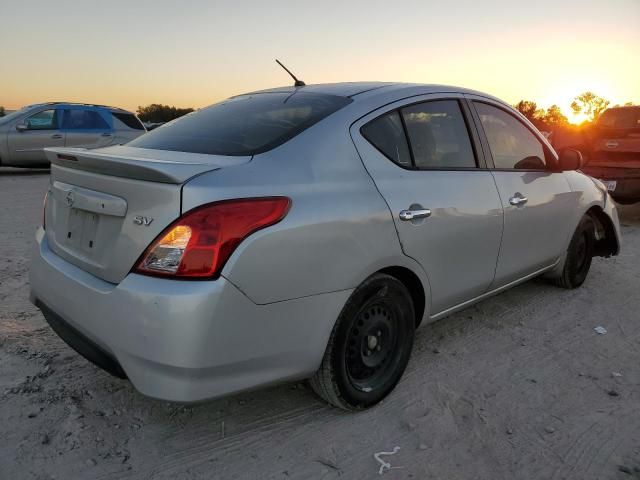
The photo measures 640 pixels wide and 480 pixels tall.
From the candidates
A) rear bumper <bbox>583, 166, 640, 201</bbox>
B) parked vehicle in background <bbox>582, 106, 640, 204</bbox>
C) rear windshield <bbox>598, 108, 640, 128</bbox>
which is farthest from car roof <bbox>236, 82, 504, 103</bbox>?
rear windshield <bbox>598, 108, 640, 128</bbox>

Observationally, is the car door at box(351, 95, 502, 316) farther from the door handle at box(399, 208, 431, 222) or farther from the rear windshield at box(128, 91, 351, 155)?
the rear windshield at box(128, 91, 351, 155)

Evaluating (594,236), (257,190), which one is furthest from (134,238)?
(594,236)

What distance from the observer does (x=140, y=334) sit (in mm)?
1877

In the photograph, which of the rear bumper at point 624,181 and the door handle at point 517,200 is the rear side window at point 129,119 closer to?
the rear bumper at point 624,181

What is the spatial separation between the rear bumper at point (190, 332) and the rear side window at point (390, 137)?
2.58 ft

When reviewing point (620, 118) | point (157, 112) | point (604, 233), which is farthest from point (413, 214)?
point (157, 112)

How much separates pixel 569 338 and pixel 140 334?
2.89m

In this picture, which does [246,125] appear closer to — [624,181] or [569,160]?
[569,160]

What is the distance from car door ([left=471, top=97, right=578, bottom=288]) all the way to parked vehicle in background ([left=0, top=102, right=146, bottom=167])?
9.93m

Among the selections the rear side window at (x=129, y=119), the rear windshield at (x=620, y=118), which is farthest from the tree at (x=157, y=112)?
the rear windshield at (x=620, y=118)

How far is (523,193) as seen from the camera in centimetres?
343

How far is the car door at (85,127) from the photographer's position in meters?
11.9

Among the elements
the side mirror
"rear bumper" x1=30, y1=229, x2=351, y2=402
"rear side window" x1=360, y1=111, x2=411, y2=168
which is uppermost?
"rear side window" x1=360, y1=111, x2=411, y2=168

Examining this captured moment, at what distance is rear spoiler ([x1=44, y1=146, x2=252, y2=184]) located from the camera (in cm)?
192
